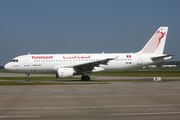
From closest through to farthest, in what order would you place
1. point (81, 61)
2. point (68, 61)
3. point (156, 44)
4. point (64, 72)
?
point (64, 72) < point (68, 61) < point (81, 61) < point (156, 44)

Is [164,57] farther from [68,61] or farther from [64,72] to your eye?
[64,72]

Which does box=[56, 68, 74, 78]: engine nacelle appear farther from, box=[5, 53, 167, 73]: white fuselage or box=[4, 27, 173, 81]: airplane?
box=[5, 53, 167, 73]: white fuselage

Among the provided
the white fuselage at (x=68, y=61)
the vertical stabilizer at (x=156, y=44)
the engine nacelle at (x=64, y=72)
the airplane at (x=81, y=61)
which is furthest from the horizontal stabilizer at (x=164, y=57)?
the engine nacelle at (x=64, y=72)

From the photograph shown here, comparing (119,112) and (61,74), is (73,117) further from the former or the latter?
(61,74)

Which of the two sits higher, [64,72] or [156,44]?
[156,44]

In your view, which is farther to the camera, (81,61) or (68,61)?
(81,61)

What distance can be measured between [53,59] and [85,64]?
4.67 m

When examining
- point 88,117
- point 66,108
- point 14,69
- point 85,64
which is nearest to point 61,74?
point 85,64

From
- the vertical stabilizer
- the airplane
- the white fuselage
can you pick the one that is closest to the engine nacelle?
the airplane

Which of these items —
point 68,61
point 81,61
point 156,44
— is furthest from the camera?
point 156,44

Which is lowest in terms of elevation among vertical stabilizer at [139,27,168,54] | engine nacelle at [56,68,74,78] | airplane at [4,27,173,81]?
engine nacelle at [56,68,74,78]

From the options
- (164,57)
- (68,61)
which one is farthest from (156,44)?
(68,61)

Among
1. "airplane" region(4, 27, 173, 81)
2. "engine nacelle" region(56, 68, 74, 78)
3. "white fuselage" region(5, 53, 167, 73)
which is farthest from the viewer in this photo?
"white fuselage" region(5, 53, 167, 73)

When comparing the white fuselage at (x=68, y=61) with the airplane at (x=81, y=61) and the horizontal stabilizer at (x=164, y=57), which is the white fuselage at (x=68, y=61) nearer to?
the airplane at (x=81, y=61)
